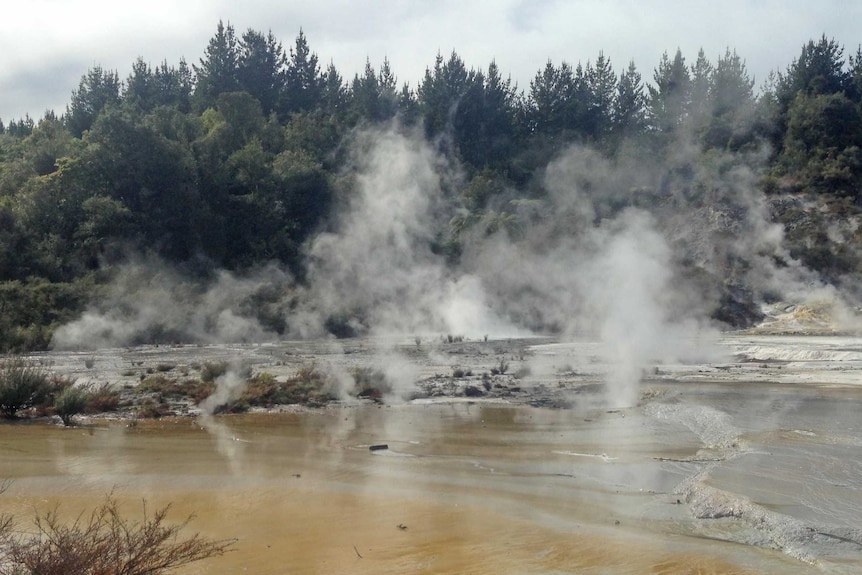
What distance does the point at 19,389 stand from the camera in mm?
14797

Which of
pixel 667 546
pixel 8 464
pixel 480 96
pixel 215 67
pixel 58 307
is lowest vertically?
pixel 667 546

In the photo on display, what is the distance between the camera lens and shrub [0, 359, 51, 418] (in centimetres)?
1466

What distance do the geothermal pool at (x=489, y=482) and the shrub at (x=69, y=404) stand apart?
0.51 m

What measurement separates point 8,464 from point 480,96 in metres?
55.2

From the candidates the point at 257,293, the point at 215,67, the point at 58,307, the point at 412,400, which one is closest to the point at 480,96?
the point at 215,67

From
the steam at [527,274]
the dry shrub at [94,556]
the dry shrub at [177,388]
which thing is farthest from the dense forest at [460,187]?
the dry shrub at [94,556]

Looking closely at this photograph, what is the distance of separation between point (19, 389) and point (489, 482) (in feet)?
30.4

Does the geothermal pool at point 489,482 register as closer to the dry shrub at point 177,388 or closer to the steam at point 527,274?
the dry shrub at point 177,388

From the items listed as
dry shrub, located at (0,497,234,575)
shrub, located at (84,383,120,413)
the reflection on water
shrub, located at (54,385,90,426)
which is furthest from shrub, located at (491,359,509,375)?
dry shrub, located at (0,497,234,575)

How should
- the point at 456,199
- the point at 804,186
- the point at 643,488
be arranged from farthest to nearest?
the point at 456,199
the point at 804,186
the point at 643,488

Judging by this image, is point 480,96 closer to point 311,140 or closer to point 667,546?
point 311,140

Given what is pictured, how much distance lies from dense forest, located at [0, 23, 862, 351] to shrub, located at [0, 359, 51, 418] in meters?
15.1

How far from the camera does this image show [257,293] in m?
38.0

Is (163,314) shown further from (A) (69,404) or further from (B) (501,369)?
(A) (69,404)
